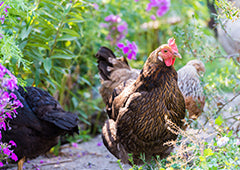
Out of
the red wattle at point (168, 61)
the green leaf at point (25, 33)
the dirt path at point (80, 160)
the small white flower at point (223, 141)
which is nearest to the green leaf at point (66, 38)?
→ the green leaf at point (25, 33)

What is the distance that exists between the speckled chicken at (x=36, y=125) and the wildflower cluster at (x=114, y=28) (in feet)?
7.02

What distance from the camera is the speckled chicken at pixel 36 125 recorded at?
106 inches

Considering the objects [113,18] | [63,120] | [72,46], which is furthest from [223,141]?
[113,18]

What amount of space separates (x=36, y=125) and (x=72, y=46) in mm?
1517

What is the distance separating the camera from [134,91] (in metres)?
2.72

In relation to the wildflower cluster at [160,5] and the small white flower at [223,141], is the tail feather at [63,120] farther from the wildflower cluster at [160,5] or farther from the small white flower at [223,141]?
the wildflower cluster at [160,5]

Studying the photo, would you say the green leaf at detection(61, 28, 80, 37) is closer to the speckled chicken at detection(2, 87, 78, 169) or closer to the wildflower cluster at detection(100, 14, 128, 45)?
the speckled chicken at detection(2, 87, 78, 169)

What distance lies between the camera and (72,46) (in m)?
3.97

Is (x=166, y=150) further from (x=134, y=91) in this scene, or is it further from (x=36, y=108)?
(x=36, y=108)

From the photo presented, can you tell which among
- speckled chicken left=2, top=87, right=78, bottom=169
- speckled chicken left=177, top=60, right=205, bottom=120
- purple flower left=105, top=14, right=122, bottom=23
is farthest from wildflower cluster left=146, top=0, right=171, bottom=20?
speckled chicken left=2, top=87, right=78, bottom=169

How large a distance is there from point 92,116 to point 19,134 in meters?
2.38

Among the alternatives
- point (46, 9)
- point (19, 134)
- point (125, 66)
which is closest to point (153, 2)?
point (125, 66)

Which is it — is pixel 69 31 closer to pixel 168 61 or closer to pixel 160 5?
pixel 168 61

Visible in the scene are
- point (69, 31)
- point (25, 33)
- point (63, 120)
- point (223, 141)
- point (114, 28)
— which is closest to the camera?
point (223, 141)
